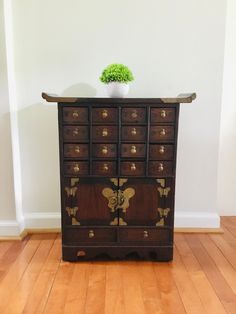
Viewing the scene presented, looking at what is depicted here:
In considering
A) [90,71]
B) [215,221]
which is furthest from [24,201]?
[215,221]

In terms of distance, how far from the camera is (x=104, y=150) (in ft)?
5.93

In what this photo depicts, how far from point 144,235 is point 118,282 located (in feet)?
1.16

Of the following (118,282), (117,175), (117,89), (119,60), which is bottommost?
(118,282)

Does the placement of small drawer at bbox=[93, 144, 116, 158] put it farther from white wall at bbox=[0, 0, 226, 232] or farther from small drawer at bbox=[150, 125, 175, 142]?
white wall at bbox=[0, 0, 226, 232]

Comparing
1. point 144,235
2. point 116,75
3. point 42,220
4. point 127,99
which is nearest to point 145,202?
point 144,235

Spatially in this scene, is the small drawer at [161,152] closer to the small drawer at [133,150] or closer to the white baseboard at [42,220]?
the small drawer at [133,150]

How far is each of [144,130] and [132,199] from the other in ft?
1.49

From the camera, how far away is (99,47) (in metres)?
2.19

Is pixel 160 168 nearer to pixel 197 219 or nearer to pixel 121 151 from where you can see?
pixel 121 151

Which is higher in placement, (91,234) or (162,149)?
(162,149)

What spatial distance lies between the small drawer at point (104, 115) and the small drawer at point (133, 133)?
9cm

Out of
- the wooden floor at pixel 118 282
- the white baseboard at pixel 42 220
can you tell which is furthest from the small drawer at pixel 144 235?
the white baseboard at pixel 42 220

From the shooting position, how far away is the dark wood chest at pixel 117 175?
1768 mm

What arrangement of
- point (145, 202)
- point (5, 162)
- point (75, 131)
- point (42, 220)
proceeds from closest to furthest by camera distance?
point (75, 131) → point (145, 202) → point (5, 162) → point (42, 220)
